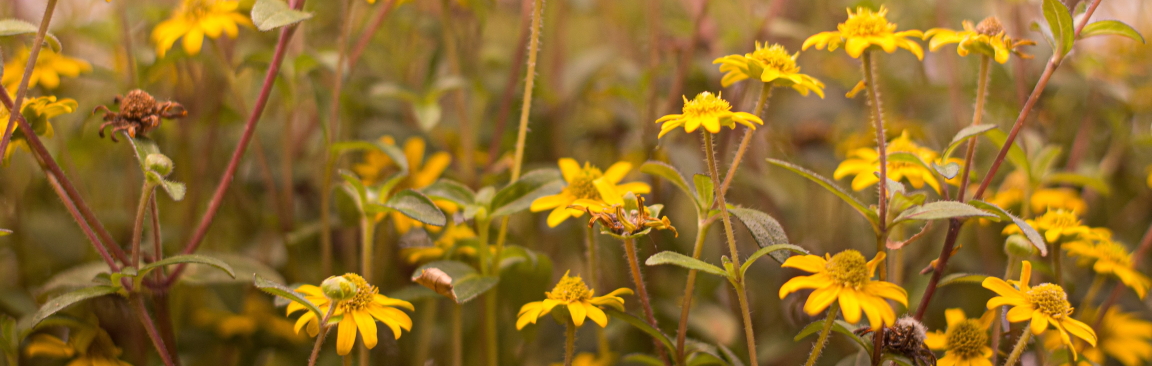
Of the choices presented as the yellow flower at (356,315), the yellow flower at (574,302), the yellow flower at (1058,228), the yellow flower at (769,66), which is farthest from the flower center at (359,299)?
the yellow flower at (1058,228)

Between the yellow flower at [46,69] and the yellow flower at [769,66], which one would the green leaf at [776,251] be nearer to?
the yellow flower at [769,66]

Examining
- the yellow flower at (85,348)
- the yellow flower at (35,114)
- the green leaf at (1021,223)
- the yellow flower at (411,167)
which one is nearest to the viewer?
the green leaf at (1021,223)

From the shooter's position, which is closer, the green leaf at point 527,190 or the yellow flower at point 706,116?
the yellow flower at point 706,116

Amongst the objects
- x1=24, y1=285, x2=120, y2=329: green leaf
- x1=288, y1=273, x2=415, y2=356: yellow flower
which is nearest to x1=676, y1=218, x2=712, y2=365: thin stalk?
x1=288, y1=273, x2=415, y2=356: yellow flower

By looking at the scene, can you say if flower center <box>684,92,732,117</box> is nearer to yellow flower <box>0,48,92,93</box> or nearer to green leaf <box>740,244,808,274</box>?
green leaf <box>740,244,808,274</box>

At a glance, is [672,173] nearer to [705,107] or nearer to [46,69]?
[705,107]

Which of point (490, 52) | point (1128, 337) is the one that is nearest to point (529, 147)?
point (490, 52)

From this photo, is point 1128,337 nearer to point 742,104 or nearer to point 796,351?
point 796,351
